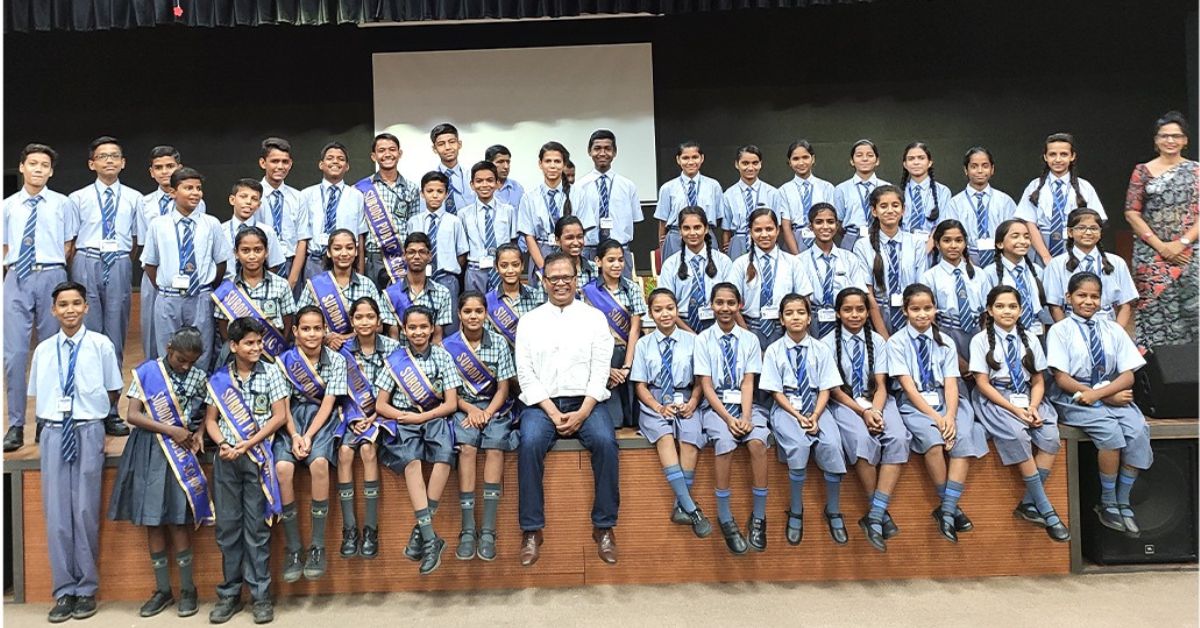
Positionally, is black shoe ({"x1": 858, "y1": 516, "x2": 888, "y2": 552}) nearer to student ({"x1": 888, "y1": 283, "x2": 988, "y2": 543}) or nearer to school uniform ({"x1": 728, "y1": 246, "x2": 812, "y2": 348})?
student ({"x1": 888, "y1": 283, "x2": 988, "y2": 543})

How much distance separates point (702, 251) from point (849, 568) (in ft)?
5.40

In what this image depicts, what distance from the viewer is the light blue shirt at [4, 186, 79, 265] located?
13.8 ft

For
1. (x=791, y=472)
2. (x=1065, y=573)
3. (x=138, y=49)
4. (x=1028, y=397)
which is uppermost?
(x=138, y=49)

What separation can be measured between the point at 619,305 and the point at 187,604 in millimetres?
2256

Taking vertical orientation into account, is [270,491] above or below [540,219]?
below

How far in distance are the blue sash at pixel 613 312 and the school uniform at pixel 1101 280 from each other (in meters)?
2.03

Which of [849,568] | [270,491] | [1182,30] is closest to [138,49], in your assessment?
[270,491]

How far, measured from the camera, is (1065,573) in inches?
154

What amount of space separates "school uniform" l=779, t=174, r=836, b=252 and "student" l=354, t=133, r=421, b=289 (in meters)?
2.12

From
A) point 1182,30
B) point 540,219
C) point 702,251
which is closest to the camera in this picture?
point 702,251

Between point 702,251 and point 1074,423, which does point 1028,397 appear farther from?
point 702,251

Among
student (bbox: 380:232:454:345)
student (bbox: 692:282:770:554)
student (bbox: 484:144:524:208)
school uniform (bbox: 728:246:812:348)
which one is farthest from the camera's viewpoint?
student (bbox: 484:144:524:208)

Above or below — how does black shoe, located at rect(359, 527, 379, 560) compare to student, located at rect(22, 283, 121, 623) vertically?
below

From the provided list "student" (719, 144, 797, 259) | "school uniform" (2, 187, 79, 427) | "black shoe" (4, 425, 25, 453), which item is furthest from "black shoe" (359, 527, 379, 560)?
"student" (719, 144, 797, 259)
